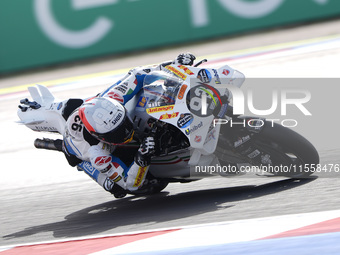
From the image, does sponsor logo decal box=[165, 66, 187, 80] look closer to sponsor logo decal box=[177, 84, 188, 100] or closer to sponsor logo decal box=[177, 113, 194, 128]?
sponsor logo decal box=[177, 84, 188, 100]

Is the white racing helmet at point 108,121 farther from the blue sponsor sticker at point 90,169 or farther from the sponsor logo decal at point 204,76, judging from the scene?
the sponsor logo decal at point 204,76

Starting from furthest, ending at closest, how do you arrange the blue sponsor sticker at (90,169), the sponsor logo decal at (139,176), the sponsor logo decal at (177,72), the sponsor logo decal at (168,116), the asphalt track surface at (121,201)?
1. the blue sponsor sticker at (90,169)
2. the sponsor logo decal at (139,176)
3. the sponsor logo decal at (177,72)
4. the sponsor logo decal at (168,116)
5. the asphalt track surface at (121,201)

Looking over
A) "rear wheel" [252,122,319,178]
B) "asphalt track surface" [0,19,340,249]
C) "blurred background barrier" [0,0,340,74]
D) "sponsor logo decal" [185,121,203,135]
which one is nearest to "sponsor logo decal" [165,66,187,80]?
"sponsor logo decal" [185,121,203,135]

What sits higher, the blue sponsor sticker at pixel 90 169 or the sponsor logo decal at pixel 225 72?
the sponsor logo decal at pixel 225 72

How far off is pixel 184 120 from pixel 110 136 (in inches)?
25.9

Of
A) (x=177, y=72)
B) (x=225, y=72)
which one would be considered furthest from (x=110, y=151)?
(x=225, y=72)

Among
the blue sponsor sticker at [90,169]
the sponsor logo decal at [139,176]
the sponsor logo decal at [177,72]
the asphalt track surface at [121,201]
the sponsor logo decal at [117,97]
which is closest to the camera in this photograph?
the asphalt track surface at [121,201]

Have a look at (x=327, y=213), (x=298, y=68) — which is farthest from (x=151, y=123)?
(x=298, y=68)

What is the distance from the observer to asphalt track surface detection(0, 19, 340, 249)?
5199 millimetres

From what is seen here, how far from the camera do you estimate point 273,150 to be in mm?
5391

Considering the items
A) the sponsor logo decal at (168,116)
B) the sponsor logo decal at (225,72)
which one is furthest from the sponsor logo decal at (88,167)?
the sponsor logo decal at (225,72)

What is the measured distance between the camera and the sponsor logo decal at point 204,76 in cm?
540

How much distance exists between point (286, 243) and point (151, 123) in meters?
1.88

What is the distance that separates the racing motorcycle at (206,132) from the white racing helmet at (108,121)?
245mm
